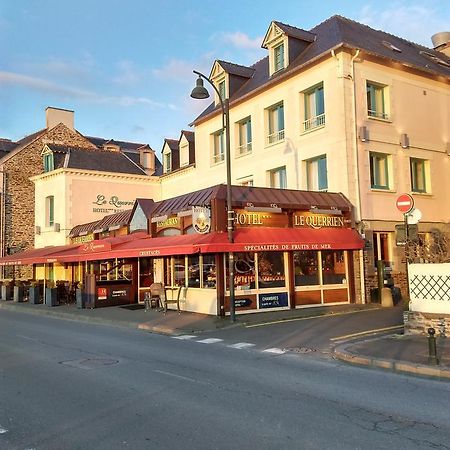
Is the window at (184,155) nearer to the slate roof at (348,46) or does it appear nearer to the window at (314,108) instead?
the slate roof at (348,46)

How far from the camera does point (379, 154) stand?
20.5m

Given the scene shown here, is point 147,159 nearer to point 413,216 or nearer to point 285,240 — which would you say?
point 285,240

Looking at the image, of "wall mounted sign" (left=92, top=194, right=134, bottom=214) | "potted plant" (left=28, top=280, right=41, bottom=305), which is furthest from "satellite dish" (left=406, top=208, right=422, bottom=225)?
"wall mounted sign" (left=92, top=194, right=134, bottom=214)

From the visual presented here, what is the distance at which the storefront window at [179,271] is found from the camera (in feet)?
63.7

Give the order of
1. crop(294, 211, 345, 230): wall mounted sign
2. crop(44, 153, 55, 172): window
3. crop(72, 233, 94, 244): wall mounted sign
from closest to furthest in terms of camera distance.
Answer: crop(294, 211, 345, 230): wall mounted sign
crop(72, 233, 94, 244): wall mounted sign
crop(44, 153, 55, 172): window

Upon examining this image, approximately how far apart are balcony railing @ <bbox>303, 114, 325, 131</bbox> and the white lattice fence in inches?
372

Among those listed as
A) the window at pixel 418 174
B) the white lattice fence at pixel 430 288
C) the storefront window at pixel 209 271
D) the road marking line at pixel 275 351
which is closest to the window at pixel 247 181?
the storefront window at pixel 209 271

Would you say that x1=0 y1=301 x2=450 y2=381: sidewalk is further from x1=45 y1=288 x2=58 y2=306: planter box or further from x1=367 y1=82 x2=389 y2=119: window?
x1=367 y1=82 x2=389 y2=119: window

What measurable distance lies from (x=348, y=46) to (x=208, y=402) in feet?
52.9

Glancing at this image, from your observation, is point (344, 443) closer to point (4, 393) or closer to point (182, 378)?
point (182, 378)

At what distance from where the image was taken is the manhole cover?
917 centimetres

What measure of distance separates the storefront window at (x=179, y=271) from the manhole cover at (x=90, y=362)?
951 cm

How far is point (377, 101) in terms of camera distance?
68.0ft

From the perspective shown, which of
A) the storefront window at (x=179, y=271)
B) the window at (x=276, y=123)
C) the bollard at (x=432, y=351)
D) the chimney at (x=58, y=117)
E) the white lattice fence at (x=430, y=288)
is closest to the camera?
the bollard at (x=432, y=351)
